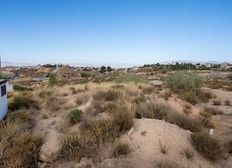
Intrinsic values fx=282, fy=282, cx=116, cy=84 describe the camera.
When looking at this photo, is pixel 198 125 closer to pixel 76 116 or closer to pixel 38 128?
pixel 76 116

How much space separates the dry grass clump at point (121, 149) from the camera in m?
8.40

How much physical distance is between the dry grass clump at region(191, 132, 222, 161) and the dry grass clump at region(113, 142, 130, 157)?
243 centimetres

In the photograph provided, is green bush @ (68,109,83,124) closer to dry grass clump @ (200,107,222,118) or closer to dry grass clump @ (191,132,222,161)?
dry grass clump @ (191,132,222,161)

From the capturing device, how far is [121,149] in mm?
8555

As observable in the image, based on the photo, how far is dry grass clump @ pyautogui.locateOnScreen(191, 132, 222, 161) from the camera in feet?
29.6

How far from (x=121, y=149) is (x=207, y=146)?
114 inches

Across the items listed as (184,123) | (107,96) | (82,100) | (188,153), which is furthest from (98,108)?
(188,153)

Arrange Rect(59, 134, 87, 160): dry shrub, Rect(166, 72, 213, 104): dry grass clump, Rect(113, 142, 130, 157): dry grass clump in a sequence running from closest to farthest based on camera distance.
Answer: Rect(113, 142, 130, 157): dry grass clump → Rect(59, 134, 87, 160): dry shrub → Rect(166, 72, 213, 104): dry grass clump

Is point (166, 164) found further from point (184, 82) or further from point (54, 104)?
point (184, 82)

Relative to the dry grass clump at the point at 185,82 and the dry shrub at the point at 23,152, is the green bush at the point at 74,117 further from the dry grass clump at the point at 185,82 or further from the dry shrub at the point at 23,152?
the dry grass clump at the point at 185,82

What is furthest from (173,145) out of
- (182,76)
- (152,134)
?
(182,76)

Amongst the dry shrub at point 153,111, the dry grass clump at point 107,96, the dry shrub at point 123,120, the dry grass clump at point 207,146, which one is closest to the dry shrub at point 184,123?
the dry shrub at point 153,111

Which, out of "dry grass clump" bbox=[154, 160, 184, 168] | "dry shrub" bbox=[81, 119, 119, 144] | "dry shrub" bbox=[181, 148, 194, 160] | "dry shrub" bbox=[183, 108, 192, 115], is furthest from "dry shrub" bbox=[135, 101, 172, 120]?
"dry grass clump" bbox=[154, 160, 184, 168]

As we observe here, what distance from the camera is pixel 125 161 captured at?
8.07m
